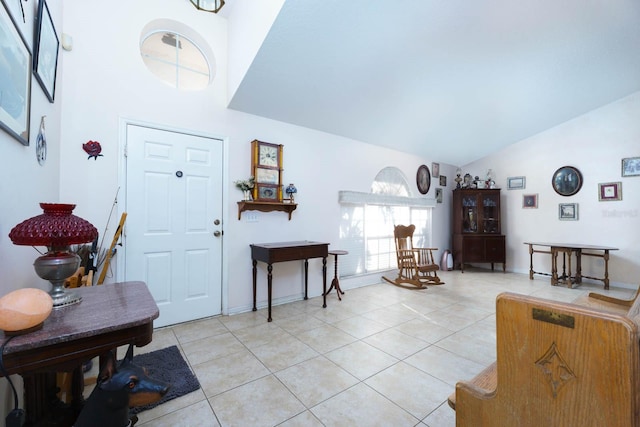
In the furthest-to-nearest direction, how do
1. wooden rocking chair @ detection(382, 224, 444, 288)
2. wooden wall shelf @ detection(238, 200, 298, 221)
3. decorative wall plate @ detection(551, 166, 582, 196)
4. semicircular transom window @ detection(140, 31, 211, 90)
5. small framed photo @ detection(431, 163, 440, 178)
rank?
small framed photo @ detection(431, 163, 440, 178)
decorative wall plate @ detection(551, 166, 582, 196)
wooden rocking chair @ detection(382, 224, 444, 288)
wooden wall shelf @ detection(238, 200, 298, 221)
semicircular transom window @ detection(140, 31, 211, 90)

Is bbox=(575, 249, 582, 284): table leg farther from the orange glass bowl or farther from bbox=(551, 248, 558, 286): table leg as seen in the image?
the orange glass bowl

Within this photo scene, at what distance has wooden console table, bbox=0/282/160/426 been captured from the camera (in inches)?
34.2

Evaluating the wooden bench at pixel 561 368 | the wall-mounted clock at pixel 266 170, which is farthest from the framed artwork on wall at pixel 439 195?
the wooden bench at pixel 561 368

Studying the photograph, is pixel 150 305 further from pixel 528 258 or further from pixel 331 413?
pixel 528 258

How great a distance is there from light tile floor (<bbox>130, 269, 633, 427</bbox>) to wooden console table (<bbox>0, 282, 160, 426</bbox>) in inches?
24.2

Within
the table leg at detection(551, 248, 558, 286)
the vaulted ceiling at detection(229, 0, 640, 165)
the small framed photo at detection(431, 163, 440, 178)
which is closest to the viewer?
the vaulted ceiling at detection(229, 0, 640, 165)

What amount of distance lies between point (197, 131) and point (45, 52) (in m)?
1.36

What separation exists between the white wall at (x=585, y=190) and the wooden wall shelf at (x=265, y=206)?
496 cm

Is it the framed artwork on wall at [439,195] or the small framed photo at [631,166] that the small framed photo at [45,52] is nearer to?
the framed artwork on wall at [439,195]

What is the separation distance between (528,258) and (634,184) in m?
1.98

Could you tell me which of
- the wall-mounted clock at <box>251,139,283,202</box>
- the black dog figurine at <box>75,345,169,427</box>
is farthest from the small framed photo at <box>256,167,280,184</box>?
the black dog figurine at <box>75,345,169,427</box>

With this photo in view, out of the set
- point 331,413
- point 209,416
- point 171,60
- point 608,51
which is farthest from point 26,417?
point 608,51

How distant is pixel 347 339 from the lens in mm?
2588


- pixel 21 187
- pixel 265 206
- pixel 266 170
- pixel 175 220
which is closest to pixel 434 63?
pixel 266 170
